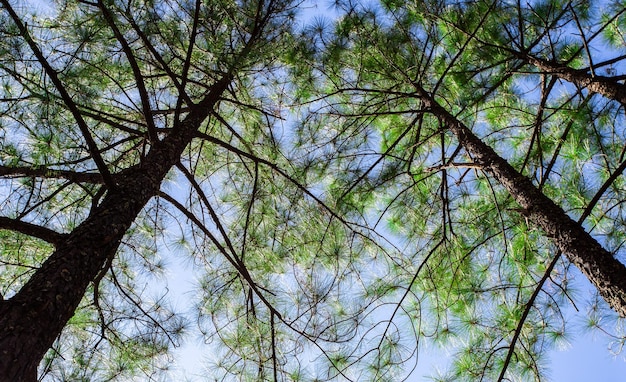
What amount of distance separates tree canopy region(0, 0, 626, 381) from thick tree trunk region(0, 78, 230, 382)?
0.07 ft

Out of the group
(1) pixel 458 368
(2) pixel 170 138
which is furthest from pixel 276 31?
(1) pixel 458 368

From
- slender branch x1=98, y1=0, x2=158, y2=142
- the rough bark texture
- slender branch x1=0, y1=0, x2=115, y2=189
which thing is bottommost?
slender branch x1=0, y1=0, x2=115, y2=189

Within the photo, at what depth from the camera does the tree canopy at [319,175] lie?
8.04ft

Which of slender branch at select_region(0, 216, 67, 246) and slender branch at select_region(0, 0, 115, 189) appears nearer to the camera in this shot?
slender branch at select_region(0, 0, 115, 189)

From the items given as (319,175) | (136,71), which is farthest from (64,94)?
(319,175)

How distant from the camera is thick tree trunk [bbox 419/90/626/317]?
183 cm

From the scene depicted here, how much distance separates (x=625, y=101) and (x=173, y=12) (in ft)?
8.38

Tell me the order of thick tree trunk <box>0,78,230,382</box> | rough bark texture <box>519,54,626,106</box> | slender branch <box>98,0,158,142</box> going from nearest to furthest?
thick tree trunk <box>0,78,230,382</box> < slender branch <box>98,0,158,142</box> < rough bark texture <box>519,54,626,106</box>

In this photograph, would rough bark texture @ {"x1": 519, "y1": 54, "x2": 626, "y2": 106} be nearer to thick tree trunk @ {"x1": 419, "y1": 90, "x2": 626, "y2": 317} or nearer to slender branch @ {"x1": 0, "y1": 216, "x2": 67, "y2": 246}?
thick tree trunk @ {"x1": 419, "y1": 90, "x2": 626, "y2": 317}

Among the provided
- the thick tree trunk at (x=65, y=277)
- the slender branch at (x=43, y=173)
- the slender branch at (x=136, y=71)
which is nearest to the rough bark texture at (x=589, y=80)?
the slender branch at (x=136, y=71)

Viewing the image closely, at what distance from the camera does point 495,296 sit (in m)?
2.89

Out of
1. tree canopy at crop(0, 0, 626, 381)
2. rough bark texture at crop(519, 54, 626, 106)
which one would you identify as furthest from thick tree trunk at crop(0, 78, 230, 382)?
rough bark texture at crop(519, 54, 626, 106)

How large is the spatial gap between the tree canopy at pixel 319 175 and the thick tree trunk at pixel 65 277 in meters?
0.02

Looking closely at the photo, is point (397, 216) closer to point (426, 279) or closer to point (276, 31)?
→ point (426, 279)
